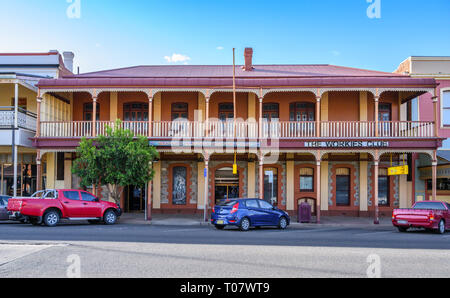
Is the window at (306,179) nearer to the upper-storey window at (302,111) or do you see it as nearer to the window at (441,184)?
the upper-storey window at (302,111)

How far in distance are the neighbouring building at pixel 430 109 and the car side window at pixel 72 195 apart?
17097 millimetres

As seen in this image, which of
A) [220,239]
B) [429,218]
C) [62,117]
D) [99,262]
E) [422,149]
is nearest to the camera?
[99,262]

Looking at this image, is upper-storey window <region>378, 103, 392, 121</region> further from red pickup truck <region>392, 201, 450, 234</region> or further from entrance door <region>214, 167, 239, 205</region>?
entrance door <region>214, 167, 239, 205</region>

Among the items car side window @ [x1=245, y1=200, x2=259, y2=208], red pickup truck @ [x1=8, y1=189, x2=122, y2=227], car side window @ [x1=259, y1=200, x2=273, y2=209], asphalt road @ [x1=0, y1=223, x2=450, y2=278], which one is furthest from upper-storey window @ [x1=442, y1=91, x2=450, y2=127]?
red pickup truck @ [x1=8, y1=189, x2=122, y2=227]

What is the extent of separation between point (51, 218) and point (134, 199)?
27.4 feet

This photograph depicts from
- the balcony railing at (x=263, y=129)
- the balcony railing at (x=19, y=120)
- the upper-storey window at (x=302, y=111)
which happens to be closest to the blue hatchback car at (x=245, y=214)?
the balcony railing at (x=263, y=129)

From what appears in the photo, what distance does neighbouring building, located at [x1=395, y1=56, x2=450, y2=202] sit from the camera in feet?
81.0

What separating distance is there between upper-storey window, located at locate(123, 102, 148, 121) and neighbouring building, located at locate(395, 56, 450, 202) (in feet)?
47.6

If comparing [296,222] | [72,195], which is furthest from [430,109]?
[72,195]

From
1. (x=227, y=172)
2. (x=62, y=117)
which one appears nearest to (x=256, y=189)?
(x=227, y=172)

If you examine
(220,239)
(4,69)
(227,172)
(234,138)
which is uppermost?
(4,69)

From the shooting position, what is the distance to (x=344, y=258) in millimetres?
10305
